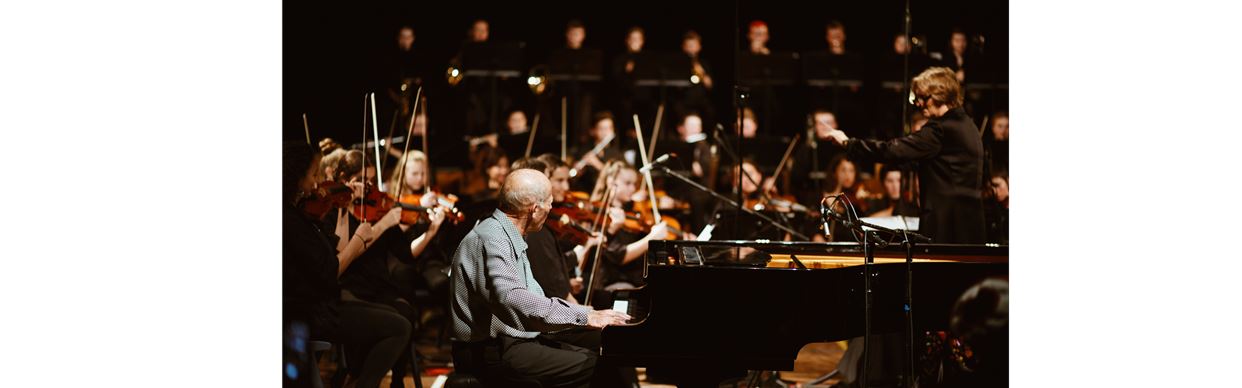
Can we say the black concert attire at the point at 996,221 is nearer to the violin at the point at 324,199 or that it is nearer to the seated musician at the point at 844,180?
the seated musician at the point at 844,180

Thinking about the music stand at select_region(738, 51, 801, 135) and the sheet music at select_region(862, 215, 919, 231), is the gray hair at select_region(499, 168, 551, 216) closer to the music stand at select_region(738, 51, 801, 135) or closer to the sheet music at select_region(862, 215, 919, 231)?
the sheet music at select_region(862, 215, 919, 231)

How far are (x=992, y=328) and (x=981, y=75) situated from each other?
3.91 metres

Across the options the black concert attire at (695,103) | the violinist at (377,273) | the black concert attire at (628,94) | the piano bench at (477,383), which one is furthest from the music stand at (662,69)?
the piano bench at (477,383)

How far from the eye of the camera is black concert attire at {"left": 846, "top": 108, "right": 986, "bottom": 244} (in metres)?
4.31

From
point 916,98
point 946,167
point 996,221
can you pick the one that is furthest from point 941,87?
point 996,221

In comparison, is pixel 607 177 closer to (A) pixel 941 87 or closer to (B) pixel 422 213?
(B) pixel 422 213

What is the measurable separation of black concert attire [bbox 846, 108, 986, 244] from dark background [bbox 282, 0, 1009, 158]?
2951 mm

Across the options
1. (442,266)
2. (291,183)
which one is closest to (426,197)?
(442,266)

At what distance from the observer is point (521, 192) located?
10.9ft

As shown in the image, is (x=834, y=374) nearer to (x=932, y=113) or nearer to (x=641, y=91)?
(x=932, y=113)

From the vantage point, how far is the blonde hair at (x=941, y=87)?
427 centimetres

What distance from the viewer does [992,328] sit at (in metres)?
3.70

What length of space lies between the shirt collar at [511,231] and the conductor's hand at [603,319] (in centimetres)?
31

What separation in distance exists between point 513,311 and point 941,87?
2024 mm
